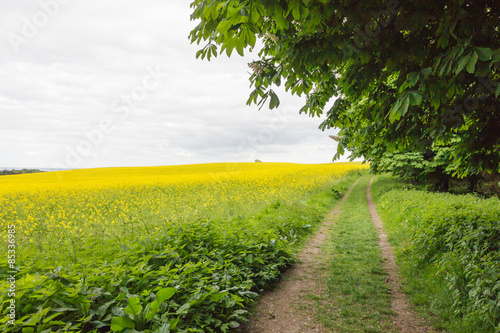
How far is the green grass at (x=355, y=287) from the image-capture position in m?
3.88

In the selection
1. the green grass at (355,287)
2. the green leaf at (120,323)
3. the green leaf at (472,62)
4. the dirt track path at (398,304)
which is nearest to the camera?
the green leaf at (472,62)

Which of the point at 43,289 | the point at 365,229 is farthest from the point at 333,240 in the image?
the point at 43,289

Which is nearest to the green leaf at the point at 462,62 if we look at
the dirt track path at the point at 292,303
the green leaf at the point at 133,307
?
the dirt track path at the point at 292,303

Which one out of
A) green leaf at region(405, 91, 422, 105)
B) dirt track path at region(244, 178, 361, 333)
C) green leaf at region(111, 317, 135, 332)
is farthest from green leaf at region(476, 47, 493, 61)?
green leaf at region(111, 317, 135, 332)

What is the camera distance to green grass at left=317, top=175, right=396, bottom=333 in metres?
3.88

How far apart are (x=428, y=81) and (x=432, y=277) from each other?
3745mm

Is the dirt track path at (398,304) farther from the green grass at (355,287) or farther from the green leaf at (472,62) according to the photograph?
the green leaf at (472,62)

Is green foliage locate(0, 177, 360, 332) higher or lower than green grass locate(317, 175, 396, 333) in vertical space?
higher

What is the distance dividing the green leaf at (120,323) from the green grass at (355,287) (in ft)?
8.69

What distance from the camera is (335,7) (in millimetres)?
3449

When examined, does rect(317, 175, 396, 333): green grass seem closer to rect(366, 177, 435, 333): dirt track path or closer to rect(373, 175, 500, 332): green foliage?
rect(366, 177, 435, 333): dirt track path

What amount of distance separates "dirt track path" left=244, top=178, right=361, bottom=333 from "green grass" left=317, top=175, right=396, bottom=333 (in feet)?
0.77

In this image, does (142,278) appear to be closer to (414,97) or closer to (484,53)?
(414,97)

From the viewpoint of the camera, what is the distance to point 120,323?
8.71 ft
